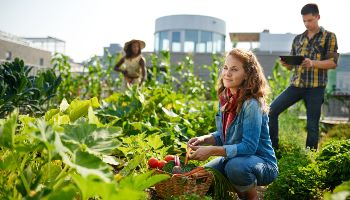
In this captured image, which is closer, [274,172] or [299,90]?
[274,172]

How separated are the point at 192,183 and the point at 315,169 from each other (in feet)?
3.47

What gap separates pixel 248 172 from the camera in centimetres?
231

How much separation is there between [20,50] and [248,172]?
21.5 m

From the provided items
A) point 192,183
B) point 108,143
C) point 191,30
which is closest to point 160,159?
point 192,183

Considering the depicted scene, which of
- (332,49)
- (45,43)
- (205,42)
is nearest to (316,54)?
(332,49)

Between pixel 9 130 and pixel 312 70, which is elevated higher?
pixel 312 70

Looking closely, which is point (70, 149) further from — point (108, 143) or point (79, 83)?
point (79, 83)

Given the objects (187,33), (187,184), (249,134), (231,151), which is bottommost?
(187,184)

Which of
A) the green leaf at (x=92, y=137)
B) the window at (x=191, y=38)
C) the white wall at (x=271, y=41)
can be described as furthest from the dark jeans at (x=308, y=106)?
the window at (x=191, y=38)

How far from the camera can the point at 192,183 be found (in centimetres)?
229

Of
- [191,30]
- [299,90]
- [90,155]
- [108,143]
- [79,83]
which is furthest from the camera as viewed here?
[191,30]

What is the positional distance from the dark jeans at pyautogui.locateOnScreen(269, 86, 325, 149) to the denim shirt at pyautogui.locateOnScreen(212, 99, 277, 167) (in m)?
1.78

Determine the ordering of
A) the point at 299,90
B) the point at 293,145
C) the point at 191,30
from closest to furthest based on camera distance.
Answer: the point at 299,90
the point at 293,145
the point at 191,30

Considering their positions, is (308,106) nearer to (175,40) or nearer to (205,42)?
(175,40)
